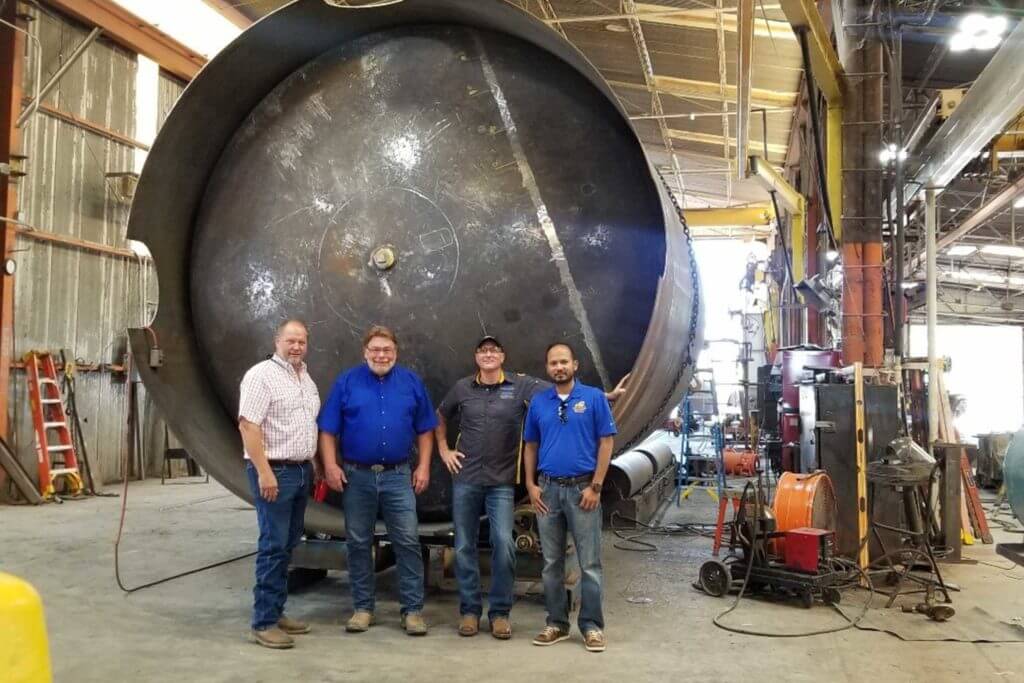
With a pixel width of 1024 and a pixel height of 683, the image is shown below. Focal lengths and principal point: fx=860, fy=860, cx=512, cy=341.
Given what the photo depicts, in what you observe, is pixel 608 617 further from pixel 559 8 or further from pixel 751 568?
pixel 559 8

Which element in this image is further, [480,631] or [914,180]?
[914,180]

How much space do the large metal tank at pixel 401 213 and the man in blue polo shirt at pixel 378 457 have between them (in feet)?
0.96

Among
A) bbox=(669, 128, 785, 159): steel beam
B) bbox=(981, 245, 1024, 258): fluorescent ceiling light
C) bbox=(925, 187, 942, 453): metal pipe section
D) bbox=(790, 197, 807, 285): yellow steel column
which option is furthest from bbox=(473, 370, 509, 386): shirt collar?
bbox=(981, 245, 1024, 258): fluorescent ceiling light

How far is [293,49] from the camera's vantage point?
3.82 m

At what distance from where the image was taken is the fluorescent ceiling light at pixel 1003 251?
16855mm

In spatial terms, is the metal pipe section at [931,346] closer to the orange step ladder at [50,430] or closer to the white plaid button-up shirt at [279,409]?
the white plaid button-up shirt at [279,409]

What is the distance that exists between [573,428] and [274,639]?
140cm

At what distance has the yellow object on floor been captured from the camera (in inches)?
48.6

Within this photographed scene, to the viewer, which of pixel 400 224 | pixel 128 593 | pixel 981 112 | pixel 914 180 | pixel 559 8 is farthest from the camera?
pixel 559 8

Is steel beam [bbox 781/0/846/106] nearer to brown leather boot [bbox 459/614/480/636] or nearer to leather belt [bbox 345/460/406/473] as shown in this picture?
leather belt [bbox 345/460/406/473]

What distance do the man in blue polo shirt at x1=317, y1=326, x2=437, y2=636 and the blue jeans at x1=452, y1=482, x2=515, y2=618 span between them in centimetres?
17

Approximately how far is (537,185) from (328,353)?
1.19 m

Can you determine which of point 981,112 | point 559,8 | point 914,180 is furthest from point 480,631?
point 559,8

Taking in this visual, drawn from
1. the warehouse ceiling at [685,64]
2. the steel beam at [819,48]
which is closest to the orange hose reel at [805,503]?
the steel beam at [819,48]
